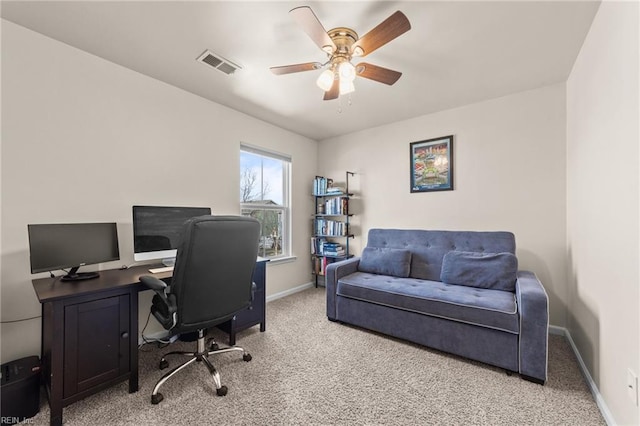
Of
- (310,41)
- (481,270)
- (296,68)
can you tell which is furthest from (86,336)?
(481,270)

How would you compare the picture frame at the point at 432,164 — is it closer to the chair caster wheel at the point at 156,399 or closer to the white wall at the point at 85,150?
the white wall at the point at 85,150

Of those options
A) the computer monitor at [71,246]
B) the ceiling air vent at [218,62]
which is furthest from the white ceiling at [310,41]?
the computer monitor at [71,246]

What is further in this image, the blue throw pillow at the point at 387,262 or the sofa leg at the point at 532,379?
the blue throw pillow at the point at 387,262

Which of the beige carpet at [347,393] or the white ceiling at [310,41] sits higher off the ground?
the white ceiling at [310,41]

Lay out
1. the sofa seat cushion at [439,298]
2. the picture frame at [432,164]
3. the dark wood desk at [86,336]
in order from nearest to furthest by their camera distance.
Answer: the dark wood desk at [86,336], the sofa seat cushion at [439,298], the picture frame at [432,164]

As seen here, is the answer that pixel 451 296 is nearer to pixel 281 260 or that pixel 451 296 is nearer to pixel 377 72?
pixel 377 72

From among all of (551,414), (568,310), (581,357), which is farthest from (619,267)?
(568,310)

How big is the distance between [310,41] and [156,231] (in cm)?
199

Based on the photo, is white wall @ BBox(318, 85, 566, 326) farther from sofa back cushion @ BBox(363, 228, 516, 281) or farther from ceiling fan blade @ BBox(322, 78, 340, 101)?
ceiling fan blade @ BBox(322, 78, 340, 101)

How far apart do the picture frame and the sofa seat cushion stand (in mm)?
1219

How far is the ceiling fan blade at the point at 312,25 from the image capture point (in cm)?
138

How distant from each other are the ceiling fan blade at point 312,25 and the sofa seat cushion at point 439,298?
206 cm

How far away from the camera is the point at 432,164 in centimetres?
335

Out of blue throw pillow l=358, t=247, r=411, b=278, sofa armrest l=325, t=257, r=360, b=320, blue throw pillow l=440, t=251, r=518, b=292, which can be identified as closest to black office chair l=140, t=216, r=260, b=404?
sofa armrest l=325, t=257, r=360, b=320
